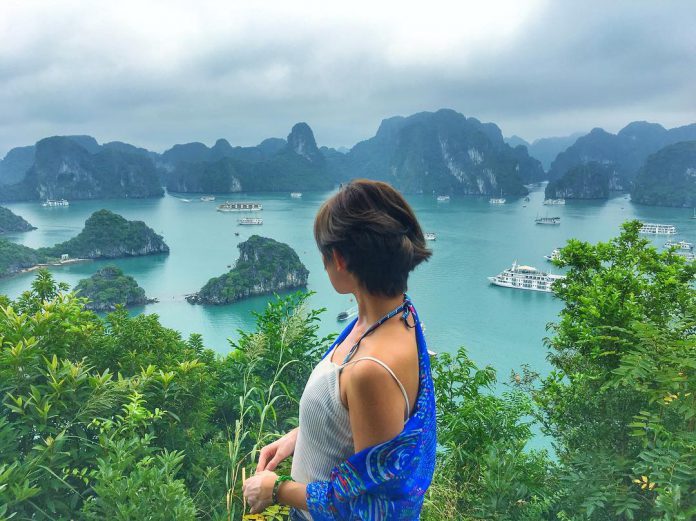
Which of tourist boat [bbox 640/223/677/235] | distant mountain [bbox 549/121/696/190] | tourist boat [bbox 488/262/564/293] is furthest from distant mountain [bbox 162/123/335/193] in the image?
tourist boat [bbox 488/262/564/293]

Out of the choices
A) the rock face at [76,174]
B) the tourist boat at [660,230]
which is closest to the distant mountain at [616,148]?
the tourist boat at [660,230]

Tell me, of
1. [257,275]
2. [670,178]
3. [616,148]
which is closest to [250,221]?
[257,275]

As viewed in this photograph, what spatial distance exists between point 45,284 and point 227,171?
5362cm

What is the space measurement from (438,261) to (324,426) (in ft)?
69.7

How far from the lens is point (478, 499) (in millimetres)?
1436

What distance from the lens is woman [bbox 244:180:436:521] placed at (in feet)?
1.71

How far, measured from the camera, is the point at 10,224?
30422mm

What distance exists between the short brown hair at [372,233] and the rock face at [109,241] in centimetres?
2667

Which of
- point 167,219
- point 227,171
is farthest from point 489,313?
point 227,171

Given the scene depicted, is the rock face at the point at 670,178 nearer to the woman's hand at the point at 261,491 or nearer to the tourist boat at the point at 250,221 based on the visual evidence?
the tourist boat at the point at 250,221

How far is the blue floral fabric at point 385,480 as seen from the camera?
0.54 meters

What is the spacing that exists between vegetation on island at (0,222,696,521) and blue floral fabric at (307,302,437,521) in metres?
0.38

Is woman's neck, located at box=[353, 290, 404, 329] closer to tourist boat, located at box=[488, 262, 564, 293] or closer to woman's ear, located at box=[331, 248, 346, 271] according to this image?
woman's ear, located at box=[331, 248, 346, 271]

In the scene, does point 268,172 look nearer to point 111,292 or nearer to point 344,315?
point 111,292
